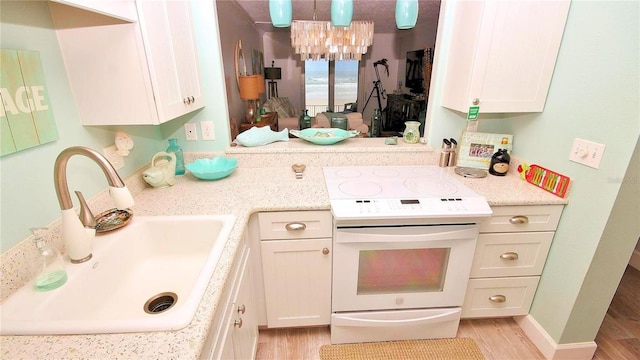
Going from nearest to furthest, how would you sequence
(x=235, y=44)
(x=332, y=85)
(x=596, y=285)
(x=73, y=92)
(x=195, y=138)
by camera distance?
1. (x=73, y=92)
2. (x=596, y=285)
3. (x=195, y=138)
4. (x=235, y=44)
5. (x=332, y=85)

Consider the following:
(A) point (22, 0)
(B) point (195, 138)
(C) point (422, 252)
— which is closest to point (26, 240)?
(A) point (22, 0)

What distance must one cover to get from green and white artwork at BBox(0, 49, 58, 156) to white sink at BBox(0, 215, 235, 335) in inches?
15.3

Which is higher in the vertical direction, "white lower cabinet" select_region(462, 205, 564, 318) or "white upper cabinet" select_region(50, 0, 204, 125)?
"white upper cabinet" select_region(50, 0, 204, 125)

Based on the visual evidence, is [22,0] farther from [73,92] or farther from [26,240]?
[26,240]

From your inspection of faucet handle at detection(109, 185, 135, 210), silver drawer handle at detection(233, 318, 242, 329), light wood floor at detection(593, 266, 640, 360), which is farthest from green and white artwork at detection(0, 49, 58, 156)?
light wood floor at detection(593, 266, 640, 360)

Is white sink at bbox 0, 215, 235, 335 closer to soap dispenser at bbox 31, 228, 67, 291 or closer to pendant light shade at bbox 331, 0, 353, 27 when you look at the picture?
soap dispenser at bbox 31, 228, 67, 291

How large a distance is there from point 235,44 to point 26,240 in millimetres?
3572

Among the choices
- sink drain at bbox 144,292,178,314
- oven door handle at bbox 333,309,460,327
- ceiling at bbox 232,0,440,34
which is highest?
ceiling at bbox 232,0,440,34

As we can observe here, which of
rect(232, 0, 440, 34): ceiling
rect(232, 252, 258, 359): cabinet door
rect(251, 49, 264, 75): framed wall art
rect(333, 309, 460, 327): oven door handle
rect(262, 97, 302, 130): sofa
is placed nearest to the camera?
rect(232, 252, 258, 359): cabinet door

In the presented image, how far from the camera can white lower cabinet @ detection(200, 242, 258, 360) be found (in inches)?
34.0

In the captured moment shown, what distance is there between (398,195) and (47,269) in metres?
1.33

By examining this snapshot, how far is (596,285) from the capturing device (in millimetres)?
1421

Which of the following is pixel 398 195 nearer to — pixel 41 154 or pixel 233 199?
pixel 233 199

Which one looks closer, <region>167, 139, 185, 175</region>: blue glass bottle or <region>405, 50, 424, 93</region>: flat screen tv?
<region>167, 139, 185, 175</region>: blue glass bottle
